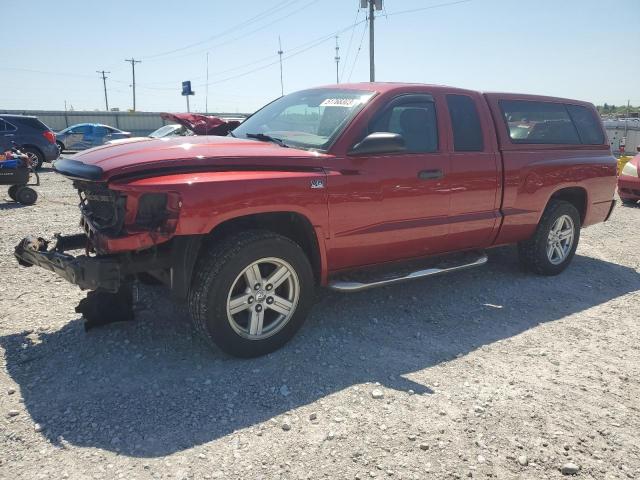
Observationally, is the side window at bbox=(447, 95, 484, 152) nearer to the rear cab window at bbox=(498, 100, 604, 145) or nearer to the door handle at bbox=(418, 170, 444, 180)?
the door handle at bbox=(418, 170, 444, 180)

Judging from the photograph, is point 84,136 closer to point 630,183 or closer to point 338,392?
point 630,183

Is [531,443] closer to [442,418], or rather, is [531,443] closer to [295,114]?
[442,418]

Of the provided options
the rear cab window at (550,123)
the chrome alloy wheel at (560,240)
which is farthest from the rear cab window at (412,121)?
the chrome alloy wheel at (560,240)

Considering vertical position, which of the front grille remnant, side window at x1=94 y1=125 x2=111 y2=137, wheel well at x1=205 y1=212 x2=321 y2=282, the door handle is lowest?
wheel well at x1=205 y1=212 x2=321 y2=282

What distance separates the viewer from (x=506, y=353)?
12.6ft

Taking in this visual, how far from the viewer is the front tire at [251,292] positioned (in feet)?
11.0

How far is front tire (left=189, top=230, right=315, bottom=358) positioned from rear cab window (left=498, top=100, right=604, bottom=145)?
281cm

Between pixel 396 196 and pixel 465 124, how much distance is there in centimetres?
118

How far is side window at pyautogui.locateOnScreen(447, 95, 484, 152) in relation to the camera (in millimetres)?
4602

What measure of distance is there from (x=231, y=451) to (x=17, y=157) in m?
8.98

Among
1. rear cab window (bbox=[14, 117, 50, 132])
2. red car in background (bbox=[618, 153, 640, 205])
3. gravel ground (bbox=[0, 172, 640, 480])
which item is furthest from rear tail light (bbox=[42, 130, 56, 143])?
red car in background (bbox=[618, 153, 640, 205])

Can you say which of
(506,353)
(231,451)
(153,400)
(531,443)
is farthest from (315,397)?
(506,353)

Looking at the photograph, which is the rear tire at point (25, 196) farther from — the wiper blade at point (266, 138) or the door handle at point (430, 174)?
the door handle at point (430, 174)

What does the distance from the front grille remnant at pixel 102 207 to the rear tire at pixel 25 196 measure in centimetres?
676
